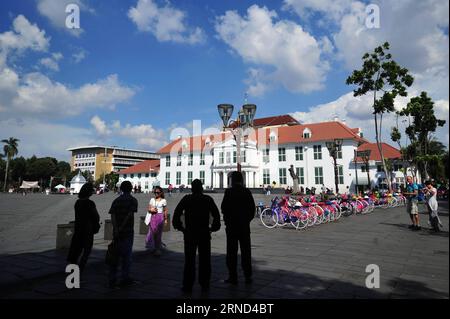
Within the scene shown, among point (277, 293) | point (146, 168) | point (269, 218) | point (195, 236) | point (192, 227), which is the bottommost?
point (277, 293)

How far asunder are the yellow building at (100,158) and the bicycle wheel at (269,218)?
374ft

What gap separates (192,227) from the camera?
482 centimetres

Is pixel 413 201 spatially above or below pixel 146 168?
below

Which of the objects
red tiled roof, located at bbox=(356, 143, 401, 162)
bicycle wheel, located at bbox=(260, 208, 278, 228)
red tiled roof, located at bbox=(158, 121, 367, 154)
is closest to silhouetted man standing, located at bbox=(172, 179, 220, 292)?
bicycle wheel, located at bbox=(260, 208, 278, 228)

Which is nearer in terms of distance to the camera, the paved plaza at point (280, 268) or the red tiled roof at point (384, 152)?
the paved plaza at point (280, 268)

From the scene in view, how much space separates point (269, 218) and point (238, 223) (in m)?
8.39

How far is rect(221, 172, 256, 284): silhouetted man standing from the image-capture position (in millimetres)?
5234

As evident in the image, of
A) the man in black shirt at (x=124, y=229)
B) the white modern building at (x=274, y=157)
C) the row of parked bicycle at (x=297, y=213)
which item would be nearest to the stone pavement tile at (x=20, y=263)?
the man in black shirt at (x=124, y=229)

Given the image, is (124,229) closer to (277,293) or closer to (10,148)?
(277,293)

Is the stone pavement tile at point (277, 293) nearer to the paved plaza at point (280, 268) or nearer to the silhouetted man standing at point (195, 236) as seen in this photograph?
the paved plaza at point (280, 268)

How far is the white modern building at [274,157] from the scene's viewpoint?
1924 inches

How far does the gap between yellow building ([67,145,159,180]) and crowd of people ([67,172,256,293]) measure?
120m

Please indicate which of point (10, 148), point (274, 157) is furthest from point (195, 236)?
point (10, 148)
